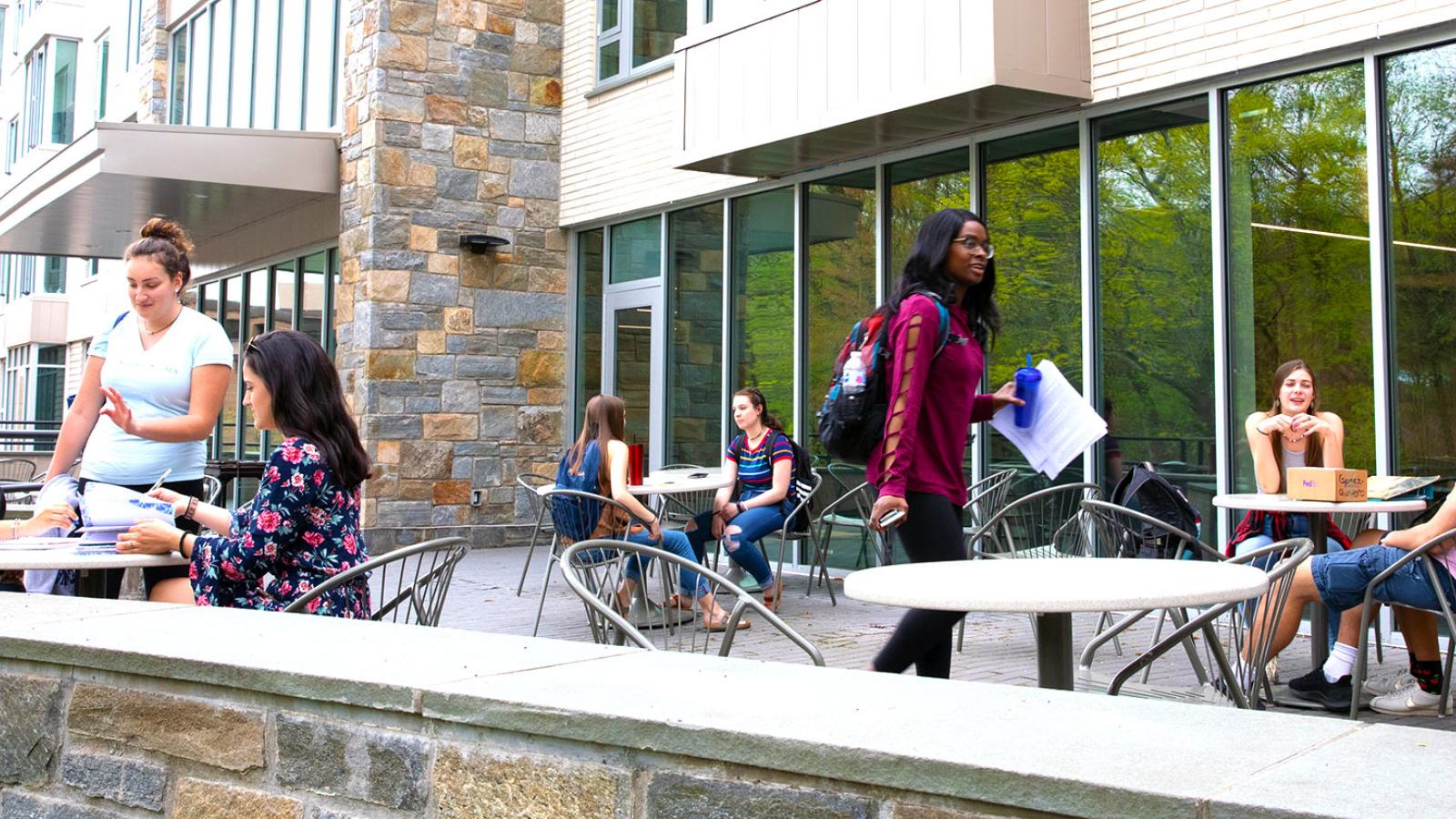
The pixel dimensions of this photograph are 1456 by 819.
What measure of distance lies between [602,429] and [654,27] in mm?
5770

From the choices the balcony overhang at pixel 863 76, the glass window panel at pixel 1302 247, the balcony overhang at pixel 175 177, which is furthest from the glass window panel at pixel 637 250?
the glass window panel at pixel 1302 247

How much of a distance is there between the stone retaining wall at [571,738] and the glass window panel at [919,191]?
6.66m

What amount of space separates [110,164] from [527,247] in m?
3.57

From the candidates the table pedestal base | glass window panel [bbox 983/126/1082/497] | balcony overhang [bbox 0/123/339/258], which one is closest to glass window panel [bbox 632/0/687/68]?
balcony overhang [bbox 0/123/339/258]

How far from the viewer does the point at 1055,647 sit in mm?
3213

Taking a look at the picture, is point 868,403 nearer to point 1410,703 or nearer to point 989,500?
point 1410,703

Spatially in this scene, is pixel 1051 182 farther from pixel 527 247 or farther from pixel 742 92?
pixel 527 247

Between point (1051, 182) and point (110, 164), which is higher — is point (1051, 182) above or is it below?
below

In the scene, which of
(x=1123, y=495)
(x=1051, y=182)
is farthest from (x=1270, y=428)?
(x=1051, y=182)

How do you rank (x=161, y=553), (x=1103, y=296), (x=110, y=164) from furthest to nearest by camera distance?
(x=110, y=164), (x=1103, y=296), (x=161, y=553)

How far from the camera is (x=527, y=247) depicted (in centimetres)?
1274

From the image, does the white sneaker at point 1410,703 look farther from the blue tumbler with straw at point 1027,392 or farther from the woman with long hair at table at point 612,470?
the woman with long hair at table at point 612,470

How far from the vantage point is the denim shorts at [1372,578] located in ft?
14.3

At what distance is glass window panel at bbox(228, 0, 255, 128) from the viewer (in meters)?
16.5
